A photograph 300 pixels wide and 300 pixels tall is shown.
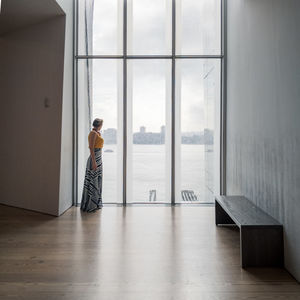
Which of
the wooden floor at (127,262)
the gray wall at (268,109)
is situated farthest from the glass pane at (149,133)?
the gray wall at (268,109)

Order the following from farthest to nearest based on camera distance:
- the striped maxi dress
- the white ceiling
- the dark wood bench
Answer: the striped maxi dress < the white ceiling < the dark wood bench

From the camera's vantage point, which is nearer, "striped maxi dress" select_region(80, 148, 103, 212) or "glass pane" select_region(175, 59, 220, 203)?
"striped maxi dress" select_region(80, 148, 103, 212)

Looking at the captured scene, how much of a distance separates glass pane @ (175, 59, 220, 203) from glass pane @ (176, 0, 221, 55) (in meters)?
0.22

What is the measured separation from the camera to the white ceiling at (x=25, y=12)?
371cm

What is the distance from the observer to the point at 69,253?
280 cm

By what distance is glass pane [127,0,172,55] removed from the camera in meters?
4.82

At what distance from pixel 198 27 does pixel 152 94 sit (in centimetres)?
142

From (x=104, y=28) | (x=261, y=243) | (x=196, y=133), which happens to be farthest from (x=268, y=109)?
(x=104, y=28)

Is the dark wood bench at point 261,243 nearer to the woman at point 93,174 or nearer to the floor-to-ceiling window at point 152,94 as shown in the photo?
the floor-to-ceiling window at point 152,94

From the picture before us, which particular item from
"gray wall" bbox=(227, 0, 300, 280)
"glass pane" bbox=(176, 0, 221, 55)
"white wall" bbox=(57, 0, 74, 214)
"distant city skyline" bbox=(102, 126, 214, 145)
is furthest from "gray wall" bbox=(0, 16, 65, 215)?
"gray wall" bbox=(227, 0, 300, 280)

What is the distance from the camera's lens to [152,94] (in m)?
4.87

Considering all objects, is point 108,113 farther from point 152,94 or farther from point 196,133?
point 196,133

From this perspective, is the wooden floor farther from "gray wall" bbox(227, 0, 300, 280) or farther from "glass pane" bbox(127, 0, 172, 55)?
"glass pane" bbox(127, 0, 172, 55)

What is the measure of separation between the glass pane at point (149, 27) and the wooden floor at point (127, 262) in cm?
290
